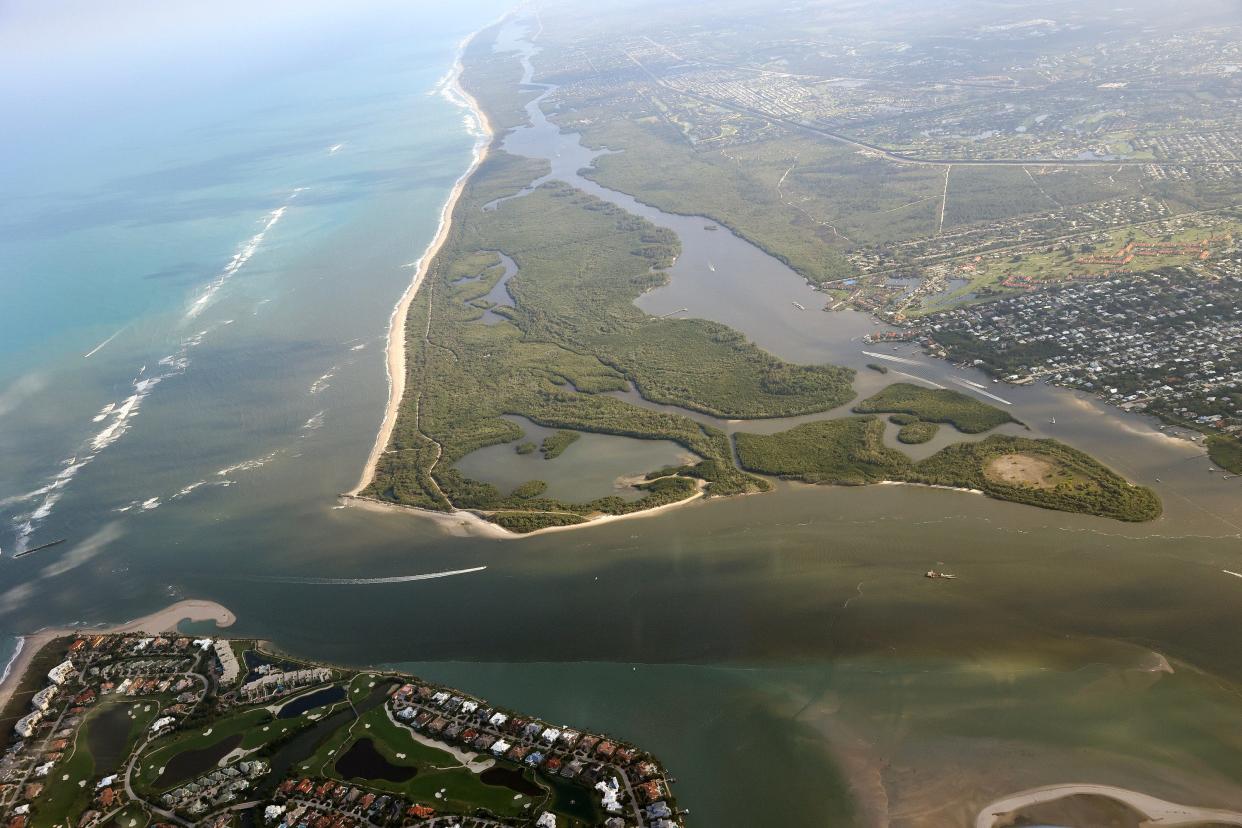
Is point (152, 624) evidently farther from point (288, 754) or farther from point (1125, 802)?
point (1125, 802)

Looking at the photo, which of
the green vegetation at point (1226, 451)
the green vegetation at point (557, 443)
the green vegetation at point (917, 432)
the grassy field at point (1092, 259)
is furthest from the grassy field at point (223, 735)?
the grassy field at point (1092, 259)

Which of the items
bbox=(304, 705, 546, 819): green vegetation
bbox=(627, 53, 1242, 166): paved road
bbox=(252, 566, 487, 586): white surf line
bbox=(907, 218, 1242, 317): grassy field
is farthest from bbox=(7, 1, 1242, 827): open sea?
bbox=(627, 53, 1242, 166): paved road

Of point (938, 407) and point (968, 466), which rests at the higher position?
point (938, 407)

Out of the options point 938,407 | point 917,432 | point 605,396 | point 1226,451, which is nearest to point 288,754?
point 605,396

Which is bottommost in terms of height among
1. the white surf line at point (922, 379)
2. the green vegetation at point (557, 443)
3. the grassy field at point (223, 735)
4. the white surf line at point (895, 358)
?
the grassy field at point (223, 735)

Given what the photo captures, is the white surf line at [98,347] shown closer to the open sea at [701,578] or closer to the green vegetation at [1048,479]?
the open sea at [701,578]

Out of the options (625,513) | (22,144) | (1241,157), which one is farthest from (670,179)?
(22,144)
